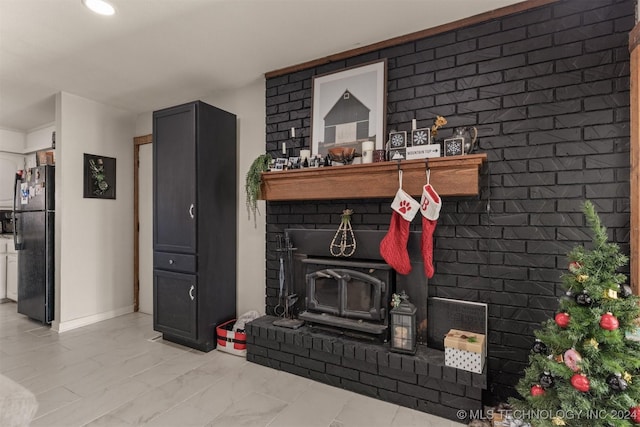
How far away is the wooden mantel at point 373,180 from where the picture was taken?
6.91ft

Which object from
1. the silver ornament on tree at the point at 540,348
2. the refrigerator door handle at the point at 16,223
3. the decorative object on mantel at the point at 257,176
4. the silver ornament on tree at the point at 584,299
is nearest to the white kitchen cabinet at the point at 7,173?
the refrigerator door handle at the point at 16,223

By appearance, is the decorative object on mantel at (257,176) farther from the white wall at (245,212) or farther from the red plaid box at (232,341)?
the red plaid box at (232,341)

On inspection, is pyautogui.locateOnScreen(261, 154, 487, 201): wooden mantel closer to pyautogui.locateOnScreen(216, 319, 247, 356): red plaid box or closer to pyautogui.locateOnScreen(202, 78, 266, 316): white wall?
pyautogui.locateOnScreen(202, 78, 266, 316): white wall

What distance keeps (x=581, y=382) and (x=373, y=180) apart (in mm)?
1584

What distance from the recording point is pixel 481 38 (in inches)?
88.7

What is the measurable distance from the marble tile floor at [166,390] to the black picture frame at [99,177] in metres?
1.65

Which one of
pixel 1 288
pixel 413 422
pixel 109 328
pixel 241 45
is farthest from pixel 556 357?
pixel 1 288

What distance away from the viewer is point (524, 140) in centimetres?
212

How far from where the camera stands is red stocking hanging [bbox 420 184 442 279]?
2.15 metres

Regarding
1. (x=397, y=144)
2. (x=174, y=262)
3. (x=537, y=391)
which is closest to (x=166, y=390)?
(x=174, y=262)

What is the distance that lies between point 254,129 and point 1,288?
4703 mm

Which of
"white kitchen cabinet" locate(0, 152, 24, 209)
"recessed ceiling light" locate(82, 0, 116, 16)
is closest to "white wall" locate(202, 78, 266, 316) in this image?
"recessed ceiling light" locate(82, 0, 116, 16)

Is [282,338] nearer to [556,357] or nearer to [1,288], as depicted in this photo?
[556,357]

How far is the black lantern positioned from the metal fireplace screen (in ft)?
0.48
